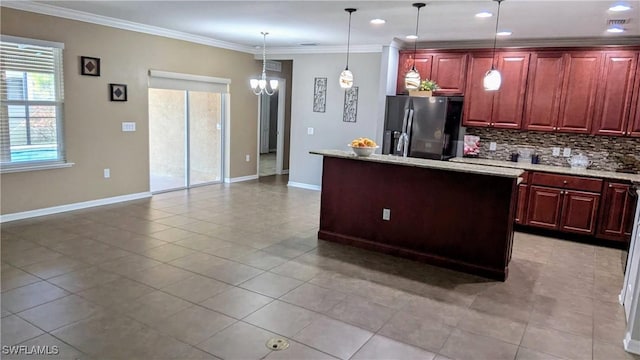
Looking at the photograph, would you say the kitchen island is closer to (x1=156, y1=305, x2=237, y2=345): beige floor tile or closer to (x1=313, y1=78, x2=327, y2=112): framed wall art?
(x1=156, y1=305, x2=237, y2=345): beige floor tile

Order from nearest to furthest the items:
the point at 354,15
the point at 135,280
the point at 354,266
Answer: the point at 135,280, the point at 354,266, the point at 354,15

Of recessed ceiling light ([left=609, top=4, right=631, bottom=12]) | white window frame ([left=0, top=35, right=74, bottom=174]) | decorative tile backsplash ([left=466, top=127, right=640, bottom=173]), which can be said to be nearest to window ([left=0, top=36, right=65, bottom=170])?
white window frame ([left=0, top=35, right=74, bottom=174])

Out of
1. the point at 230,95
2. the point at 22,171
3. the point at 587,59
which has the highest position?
the point at 587,59

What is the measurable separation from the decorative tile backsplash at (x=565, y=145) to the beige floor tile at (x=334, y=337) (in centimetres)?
426

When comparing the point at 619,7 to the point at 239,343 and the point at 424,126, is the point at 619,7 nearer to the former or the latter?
the point at 424,126

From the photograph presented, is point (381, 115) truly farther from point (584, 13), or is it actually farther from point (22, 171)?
point (22, 171)

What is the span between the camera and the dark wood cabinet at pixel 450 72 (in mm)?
6027

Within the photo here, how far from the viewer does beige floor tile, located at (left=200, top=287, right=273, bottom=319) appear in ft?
10.2

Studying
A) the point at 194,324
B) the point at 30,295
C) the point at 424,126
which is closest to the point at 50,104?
the point at 30,295

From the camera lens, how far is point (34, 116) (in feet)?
16.8

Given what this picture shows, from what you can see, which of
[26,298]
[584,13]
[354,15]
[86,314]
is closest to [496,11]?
[584,13]

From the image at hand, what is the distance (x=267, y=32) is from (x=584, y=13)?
3865 millimetres

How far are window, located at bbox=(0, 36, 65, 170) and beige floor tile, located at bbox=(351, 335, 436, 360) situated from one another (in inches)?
182

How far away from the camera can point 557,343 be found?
2.86 metres
